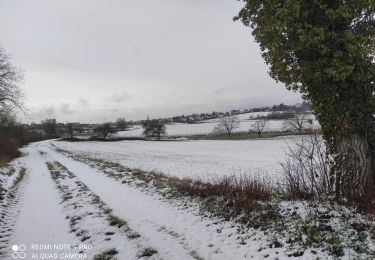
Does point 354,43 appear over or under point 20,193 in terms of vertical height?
over

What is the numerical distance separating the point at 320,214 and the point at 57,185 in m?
13.7

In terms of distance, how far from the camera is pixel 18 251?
7137 mm

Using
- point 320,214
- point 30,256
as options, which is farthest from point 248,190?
point 30,256

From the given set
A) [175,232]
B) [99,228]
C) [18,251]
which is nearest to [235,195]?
[175,232]

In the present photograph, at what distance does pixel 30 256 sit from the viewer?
680 centimetres

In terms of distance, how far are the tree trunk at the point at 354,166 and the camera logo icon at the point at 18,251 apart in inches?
277

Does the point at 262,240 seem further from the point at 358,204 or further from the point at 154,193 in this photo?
the point at 154,193

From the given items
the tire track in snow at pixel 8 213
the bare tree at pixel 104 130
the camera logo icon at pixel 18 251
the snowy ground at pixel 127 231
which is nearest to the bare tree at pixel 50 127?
the bare tree at pixel 104 130

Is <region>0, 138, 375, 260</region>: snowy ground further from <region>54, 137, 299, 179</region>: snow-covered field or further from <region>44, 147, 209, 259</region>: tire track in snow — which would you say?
<region>54, 137, 299, 179</region>: snow-covered field

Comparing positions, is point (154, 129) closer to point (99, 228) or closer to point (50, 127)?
point (50, 127)

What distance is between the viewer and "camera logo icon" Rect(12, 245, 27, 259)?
685cm

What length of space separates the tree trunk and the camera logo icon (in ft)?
23.1

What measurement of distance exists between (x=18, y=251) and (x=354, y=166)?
7.80m

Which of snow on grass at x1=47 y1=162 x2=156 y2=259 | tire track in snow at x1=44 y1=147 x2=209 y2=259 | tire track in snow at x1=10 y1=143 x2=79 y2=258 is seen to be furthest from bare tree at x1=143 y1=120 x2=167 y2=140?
snow on grass at x1=47 y1=162 x2=156 y2=259
